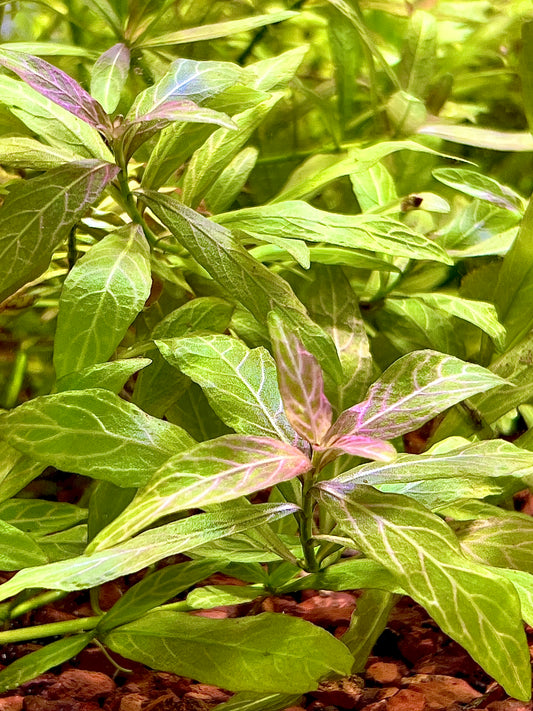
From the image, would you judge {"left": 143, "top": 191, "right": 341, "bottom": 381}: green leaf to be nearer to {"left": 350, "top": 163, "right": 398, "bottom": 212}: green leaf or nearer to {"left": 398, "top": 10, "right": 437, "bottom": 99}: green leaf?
{"left": 350, "top": 163, "right": 398, "bottom": 212}: green leaf

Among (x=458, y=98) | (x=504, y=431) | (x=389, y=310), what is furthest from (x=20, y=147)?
(x=458, y=98)

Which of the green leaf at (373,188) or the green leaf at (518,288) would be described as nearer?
the green leaf at (518,288)

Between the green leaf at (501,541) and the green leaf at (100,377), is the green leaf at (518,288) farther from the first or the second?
the green leaf at (100,377)

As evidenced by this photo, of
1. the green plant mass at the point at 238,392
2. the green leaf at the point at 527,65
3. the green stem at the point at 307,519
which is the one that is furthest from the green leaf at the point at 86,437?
the green leaf at the point at 527,65

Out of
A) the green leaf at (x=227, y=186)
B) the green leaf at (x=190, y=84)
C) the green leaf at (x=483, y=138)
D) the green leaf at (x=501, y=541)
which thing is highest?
the green leaf at (x=190, y=84)

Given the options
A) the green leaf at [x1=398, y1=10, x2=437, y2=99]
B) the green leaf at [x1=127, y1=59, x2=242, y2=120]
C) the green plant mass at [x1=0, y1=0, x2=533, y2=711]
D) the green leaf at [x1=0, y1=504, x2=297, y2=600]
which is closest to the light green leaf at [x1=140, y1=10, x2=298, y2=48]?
the green plant mass at [x1=0, y1=0, x2=533, y2=711]

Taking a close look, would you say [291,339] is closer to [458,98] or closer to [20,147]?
[20,147]

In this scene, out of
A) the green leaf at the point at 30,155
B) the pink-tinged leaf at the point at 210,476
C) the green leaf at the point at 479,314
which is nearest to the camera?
the pink-tinged leaf at the point at 210,476
